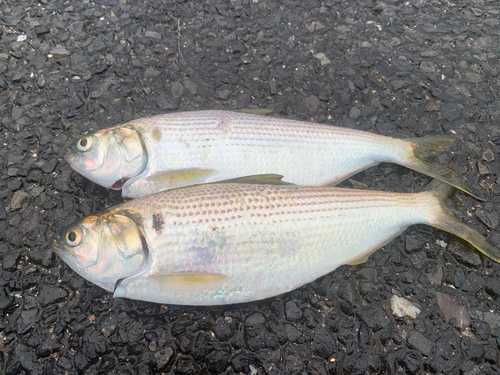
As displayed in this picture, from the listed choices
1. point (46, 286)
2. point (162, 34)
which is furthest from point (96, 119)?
point (46, 286)

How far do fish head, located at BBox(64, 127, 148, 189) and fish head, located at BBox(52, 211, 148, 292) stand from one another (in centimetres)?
84

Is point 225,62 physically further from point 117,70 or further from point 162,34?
point 117,70

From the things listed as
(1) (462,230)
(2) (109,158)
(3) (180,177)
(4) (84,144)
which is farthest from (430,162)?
(4) (84,144)

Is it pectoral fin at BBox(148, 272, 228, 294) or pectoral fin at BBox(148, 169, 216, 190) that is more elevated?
pectoral fin at BBox(148, 169, 216, 190)

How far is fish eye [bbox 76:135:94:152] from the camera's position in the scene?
10.9 feet

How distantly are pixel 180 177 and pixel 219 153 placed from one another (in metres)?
0.48

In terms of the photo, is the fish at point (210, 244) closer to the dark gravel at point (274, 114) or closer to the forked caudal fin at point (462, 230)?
the dark gravel at point (274, 114)

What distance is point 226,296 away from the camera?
2631 mm

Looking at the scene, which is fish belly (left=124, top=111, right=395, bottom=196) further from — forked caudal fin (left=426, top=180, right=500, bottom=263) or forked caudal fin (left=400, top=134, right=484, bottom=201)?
forked caudal fin (left=426, top=180, right=500, bottom=263)

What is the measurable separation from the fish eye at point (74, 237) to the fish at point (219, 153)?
840 mm

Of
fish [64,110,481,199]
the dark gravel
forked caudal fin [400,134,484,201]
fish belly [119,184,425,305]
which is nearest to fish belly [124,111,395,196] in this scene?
fish [64,110,481,199]

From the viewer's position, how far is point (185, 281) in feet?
8.35

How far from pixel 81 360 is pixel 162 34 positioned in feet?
13.7

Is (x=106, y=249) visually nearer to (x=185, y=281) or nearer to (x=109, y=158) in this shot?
(x=185, y=281)
